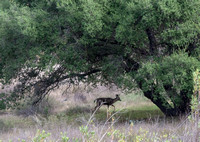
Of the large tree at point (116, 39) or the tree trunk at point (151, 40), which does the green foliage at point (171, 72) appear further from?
the tree trunk at point (151, 40)

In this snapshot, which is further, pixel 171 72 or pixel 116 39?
pixel 116 39

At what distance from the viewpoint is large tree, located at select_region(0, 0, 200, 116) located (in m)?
9.88

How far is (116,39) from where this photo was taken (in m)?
10.8

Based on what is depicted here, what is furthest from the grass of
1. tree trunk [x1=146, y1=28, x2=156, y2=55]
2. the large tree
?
tree trunk [x1=146, y1=28, x2=156, y2=55]

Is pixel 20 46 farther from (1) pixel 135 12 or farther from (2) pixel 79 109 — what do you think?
(2) pixel 79 109

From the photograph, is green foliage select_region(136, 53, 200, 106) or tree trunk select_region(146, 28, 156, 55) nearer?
green foliage select_region(136, 53, 200, 106)

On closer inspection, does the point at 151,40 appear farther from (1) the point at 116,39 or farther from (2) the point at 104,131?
(2) the point at 104,131

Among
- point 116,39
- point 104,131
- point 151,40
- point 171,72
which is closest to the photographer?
point 104,131

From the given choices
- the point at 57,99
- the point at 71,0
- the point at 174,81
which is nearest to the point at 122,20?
the point at 71,0

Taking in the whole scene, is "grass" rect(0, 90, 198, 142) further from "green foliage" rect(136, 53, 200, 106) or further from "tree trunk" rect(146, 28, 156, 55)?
"tree trunk" rect(146, 28, 156, 55)

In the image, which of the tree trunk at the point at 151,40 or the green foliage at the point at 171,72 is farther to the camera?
the tree trunk at the point at 151,40

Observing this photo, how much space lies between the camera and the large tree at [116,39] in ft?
32.4

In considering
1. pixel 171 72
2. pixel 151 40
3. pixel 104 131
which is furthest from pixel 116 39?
pixel 104 131

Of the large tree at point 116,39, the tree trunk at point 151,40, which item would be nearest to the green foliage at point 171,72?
the large tree at point 116,39
